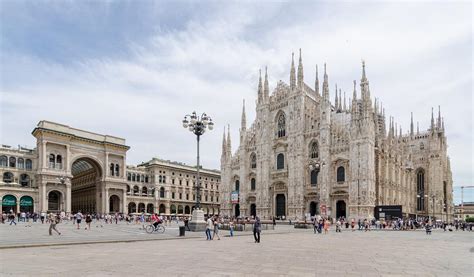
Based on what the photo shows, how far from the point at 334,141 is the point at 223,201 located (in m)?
24.1

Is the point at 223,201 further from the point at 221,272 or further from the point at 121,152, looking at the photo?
the point at 221,272

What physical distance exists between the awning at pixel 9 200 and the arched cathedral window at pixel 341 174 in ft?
154

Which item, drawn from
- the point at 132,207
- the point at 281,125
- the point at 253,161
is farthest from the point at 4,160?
the point at 281,125

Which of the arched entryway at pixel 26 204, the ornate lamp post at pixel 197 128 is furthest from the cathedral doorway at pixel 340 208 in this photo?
the arched entryway at pixel 26 204

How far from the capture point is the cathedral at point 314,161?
5106 cm

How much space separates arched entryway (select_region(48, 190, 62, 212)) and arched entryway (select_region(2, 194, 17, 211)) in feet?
17.4

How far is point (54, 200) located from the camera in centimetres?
6309

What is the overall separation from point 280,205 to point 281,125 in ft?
42.1

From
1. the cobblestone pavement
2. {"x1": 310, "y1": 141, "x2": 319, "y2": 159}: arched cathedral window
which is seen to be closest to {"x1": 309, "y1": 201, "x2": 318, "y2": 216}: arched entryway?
{"x1": 310, "y1": 141, "x2": 319, "y2": 159}: arched cathedral window

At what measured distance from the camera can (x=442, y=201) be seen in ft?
261

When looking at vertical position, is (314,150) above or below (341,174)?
above

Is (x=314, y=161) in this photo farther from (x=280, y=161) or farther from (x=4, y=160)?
(x=4, y=160)

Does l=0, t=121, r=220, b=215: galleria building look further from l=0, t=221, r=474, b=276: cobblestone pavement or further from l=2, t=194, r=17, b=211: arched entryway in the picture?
l=0, t=221, r=474, b=276: cobblestone pavement

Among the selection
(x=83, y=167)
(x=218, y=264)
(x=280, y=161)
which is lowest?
(x=218, y=264)
